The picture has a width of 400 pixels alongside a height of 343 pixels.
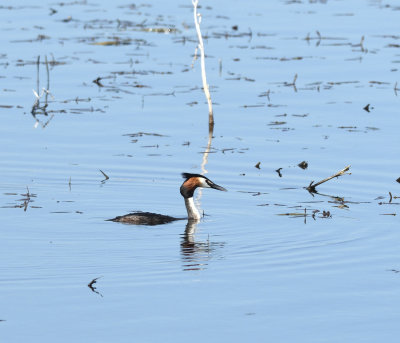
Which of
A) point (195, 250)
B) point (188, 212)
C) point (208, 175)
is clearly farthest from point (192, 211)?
point (208, 175)

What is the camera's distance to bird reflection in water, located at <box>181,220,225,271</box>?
12416mm

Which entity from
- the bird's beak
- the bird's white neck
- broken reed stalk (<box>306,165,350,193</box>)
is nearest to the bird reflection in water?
the bird's white neck

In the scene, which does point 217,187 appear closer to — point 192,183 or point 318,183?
point 192,183

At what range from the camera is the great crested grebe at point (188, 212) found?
14211 millimetres

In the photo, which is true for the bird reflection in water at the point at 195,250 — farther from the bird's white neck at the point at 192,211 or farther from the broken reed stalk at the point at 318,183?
the broken reed stalk at the point at 318,183

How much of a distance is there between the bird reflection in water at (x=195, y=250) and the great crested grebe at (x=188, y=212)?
0.37 metres

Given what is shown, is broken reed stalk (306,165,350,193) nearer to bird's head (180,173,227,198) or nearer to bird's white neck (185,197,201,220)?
bird's head (180,173,227,198)

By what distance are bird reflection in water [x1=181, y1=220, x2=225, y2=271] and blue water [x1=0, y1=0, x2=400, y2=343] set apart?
4cm

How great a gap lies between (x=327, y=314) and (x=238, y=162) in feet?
24.9

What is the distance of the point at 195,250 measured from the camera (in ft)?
43.2

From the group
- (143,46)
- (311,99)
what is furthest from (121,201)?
(143,46)

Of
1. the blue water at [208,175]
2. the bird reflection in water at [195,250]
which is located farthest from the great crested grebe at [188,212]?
the bird reflection in water at [195,250]

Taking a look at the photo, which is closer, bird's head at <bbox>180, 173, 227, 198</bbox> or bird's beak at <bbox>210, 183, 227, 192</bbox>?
bird's head at <bbox>180, 173, 227, 198</bbox>

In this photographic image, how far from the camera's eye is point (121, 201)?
612 inches
